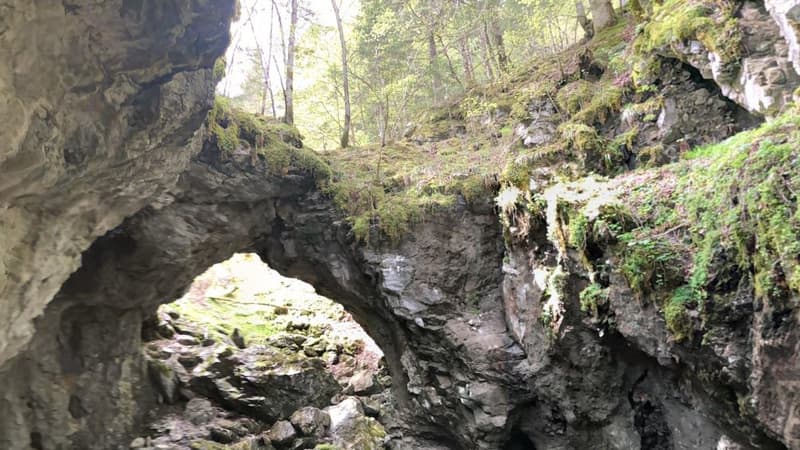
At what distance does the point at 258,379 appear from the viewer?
10.8 meters

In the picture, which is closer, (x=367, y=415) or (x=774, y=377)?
(x=774, y=377)

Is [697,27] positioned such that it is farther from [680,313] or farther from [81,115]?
[81,115]

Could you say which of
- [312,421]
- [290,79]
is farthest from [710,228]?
[290,79]

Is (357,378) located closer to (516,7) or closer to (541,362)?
(541,362)

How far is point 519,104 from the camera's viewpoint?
10.6 metres

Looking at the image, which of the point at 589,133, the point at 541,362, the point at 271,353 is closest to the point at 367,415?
the point at 271,353

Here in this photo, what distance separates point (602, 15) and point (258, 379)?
12.1 meters

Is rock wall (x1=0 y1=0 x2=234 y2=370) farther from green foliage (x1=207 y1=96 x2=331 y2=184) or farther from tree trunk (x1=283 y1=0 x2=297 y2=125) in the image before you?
tree trunk (x1=283 y1=0 x2=297 y2=125)

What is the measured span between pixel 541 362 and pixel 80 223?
22.4 feet

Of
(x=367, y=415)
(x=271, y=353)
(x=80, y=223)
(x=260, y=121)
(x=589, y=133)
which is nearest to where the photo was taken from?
(x=80, y=223)

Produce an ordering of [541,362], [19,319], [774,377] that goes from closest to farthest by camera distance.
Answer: [774,377] → [19,319] → [541,362]

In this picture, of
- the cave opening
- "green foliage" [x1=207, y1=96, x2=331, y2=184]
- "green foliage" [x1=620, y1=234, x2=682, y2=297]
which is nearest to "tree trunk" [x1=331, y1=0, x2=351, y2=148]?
"green foliage" [x1=207, y1=96, x2=331, y2=184]

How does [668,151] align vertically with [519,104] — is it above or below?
below

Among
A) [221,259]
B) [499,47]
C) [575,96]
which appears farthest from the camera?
[499,47]
